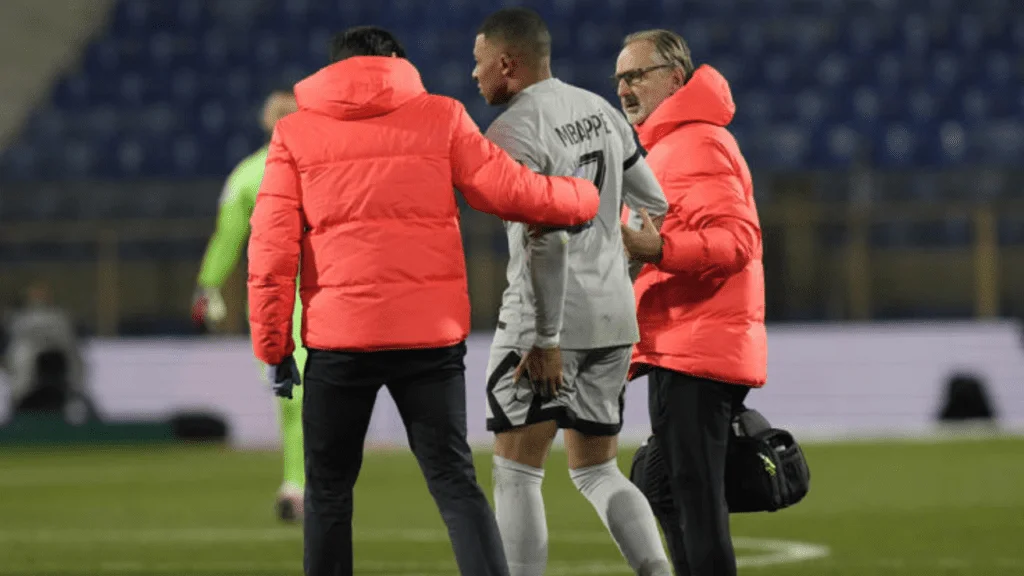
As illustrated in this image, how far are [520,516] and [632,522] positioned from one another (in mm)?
321

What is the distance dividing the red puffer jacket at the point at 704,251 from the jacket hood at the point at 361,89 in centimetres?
80

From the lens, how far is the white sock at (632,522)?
17.7 ft

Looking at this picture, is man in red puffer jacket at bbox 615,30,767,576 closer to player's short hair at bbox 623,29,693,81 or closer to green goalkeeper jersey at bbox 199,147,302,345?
player's short hair at bbox 623,29,693,81

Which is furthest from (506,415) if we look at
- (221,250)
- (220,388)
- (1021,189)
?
(1021,189)

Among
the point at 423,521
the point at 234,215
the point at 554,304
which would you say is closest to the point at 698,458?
the point at 554,304

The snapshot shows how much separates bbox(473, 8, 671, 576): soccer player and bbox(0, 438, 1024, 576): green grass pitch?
2.04 metres

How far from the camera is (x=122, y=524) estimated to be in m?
10.1

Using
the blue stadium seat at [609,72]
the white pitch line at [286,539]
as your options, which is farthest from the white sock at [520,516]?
the blue stadium seat at [609,72]

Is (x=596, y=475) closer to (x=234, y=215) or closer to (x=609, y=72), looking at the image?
(x=234, y=215)

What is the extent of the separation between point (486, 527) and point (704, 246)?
3.19ft

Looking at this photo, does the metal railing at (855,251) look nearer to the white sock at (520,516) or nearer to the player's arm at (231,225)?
the player's arm at (231,225)

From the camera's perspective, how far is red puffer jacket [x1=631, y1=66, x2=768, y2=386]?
17.1 ft

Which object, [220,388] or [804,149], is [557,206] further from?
[804,149]

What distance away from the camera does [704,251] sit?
204 inches
